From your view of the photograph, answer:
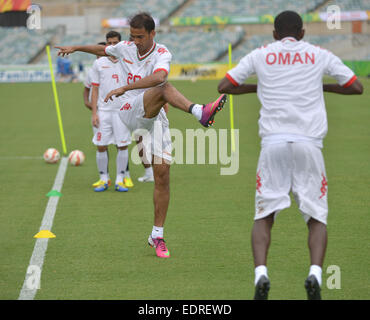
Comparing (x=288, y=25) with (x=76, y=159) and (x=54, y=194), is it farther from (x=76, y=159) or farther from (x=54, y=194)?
(x=76, y=159)

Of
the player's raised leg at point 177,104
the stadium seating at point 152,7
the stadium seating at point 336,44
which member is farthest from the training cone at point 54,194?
the stadium seating at point 152,7

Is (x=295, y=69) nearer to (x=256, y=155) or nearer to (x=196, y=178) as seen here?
(x=196, y=178)

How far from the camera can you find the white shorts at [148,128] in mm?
6910

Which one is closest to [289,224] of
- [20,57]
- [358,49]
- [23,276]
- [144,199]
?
[144,199]

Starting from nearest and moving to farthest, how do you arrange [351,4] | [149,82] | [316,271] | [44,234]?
[316,271] → [149,82] → [44,234] → [351,4]

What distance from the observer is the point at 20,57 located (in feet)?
205

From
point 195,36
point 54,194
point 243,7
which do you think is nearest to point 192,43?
point 195,36

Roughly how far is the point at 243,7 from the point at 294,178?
196ft

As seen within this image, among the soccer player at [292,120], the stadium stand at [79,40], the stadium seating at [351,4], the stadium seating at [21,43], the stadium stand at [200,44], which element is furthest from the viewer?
the stadium seating at [21,43]

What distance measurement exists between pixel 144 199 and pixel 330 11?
5165 centimetres

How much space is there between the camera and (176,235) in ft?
A: 25.7

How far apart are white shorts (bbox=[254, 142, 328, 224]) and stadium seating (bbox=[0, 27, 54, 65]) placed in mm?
58943

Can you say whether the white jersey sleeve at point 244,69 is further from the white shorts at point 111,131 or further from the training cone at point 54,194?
the white shorts at point 111,131

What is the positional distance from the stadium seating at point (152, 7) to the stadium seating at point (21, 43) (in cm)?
705
